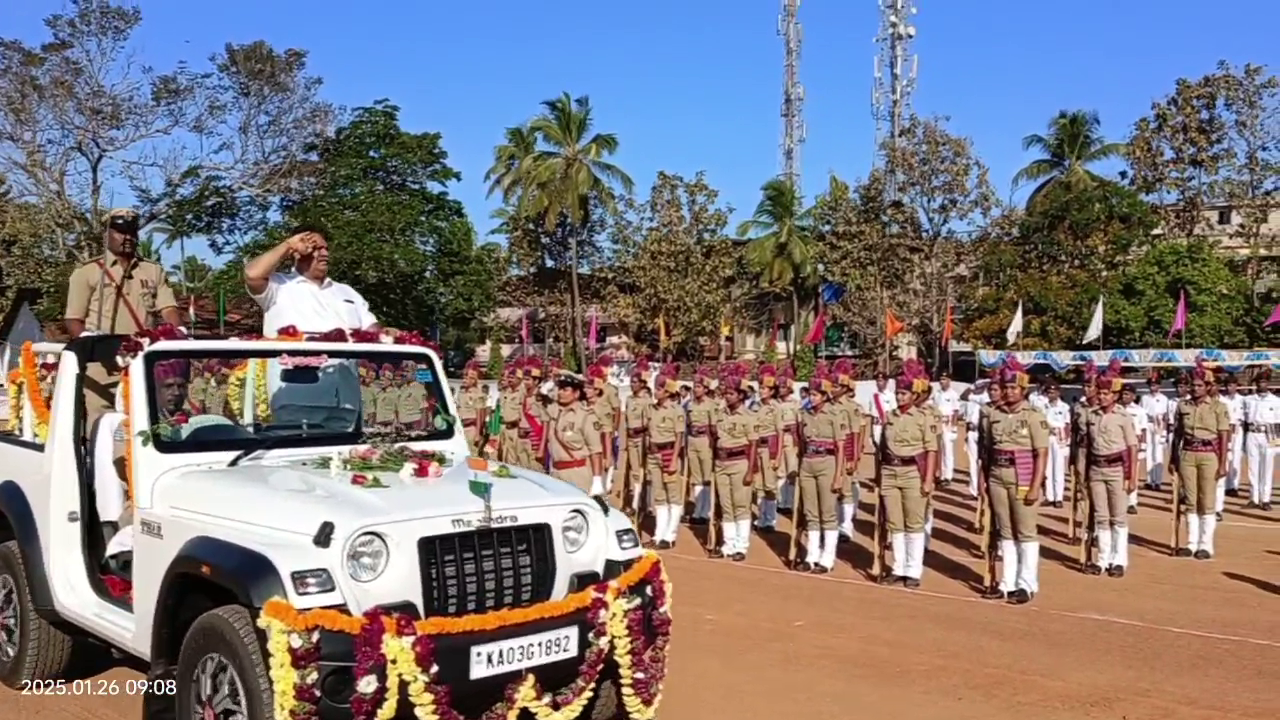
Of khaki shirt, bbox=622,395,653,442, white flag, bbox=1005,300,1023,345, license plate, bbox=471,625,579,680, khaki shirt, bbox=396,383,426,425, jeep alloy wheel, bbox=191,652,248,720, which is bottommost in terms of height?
jeep alloy wheel, bbox=191,652,248,720

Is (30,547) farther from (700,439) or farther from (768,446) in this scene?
(768,446)

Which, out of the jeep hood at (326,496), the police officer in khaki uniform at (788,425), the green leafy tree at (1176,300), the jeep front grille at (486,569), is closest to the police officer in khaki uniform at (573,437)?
the police officer in khaki uniform at (788,425)

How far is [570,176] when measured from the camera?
122 feet

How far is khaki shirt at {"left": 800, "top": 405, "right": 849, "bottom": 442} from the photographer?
407 inches

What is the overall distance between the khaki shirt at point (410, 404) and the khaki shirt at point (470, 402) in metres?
9.69

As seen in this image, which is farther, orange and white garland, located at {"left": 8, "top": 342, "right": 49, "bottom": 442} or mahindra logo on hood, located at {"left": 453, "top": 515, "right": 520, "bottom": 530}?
orange and white garland, located at {"left": 8, "top": 342, "right": 49, "bottom": 442}

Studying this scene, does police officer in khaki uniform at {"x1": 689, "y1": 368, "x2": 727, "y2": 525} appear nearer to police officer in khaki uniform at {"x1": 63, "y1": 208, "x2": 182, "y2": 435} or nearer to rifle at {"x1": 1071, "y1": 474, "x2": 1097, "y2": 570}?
rifle at {"x1": 1071, "y1": 474, "x2": 1097, "y2": 570}

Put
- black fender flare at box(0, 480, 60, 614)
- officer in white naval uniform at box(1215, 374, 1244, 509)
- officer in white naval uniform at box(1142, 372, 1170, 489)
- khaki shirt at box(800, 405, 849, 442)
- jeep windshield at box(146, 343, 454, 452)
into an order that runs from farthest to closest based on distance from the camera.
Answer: officer in white naval uniform at box(1142, 372, 1170, 489), officer in white naval uniform at box(1215, 374, 1244, 509), khaki shirt at box(800, 405, 849, 442), black fender flare at box(0, 480, 60, 614), jeep windshield at box(146, 343, 454, 452)

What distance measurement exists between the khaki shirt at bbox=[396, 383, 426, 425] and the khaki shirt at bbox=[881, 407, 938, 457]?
197 inches

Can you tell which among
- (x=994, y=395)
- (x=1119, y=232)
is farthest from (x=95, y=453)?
(x=1119, y=232)

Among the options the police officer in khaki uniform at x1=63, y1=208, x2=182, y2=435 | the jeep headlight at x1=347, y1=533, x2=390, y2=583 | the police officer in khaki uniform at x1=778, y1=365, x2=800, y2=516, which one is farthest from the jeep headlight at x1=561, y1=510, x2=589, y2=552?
the police officer in khaki uniform at x1=778, y1=365, x2=800, y2=516

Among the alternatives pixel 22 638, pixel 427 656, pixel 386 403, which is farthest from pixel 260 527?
pixel 22 638

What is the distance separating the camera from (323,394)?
5582 millimetres

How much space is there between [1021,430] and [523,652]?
604 cm
